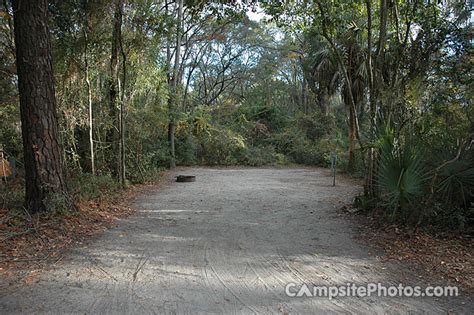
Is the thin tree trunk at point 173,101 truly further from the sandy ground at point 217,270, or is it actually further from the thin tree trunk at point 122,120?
the sandy ground at point 217,270

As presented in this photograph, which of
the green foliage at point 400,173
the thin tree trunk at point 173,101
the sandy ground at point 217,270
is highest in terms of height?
the thin tree trunk at point 173,101

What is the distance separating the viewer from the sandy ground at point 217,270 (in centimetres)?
326

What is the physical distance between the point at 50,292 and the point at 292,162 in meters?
19.0

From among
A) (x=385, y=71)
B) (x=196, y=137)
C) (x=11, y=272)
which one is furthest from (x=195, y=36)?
(x=11, y=272)

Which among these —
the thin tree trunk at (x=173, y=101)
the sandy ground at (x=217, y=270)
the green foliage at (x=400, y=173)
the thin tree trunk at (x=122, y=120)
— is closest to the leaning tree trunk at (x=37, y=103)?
the sandy ground at (x=217, y=270)

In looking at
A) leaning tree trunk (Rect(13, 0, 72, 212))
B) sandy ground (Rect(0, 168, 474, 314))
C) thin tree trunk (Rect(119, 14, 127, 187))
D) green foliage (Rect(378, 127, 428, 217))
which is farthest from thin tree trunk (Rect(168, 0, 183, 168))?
green foliage (Rect(378, 127, 428, 217))

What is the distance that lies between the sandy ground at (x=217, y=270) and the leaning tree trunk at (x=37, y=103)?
1488 mm

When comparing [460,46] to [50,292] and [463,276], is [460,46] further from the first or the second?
[50,292]

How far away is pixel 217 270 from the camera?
4.14 m

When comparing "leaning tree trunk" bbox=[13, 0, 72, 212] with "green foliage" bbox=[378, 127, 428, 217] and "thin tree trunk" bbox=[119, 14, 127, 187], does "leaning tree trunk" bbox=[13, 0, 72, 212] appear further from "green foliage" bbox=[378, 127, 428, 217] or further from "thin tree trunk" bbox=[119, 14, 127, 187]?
"green foliage" bbox=[378, 127, 428, 217]

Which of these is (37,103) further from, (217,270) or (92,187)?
(217,270)

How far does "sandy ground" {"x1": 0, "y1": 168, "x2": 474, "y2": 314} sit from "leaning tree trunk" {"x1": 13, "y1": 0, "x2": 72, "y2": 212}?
1.49 m

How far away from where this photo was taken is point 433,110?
7.50 metres

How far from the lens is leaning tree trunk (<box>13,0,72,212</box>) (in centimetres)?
583
